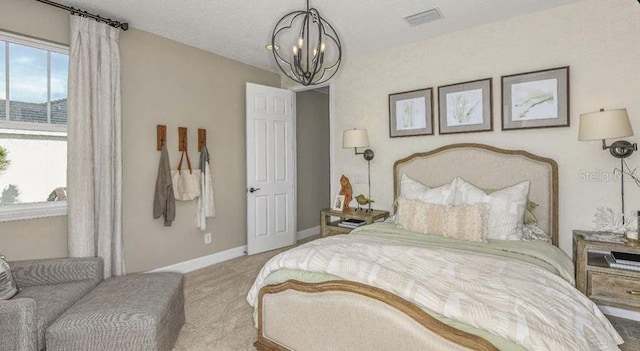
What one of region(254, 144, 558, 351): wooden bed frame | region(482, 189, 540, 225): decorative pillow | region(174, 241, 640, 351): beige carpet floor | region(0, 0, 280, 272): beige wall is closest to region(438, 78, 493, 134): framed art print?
region(254, 144, 558, 351): wooden bed frame

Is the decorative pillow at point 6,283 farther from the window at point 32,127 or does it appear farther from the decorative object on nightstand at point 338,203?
the decorative object on nightstand at point 338,203

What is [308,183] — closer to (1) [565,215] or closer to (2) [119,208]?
(2) [119,208]

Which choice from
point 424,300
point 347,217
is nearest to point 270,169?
point 347,217

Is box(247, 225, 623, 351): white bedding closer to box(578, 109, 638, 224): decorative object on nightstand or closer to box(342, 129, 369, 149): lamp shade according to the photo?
box(578, 109, 638, 224): decorative object on nightstand

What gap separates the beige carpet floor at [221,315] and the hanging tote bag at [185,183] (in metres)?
0.91

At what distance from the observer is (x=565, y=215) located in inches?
114

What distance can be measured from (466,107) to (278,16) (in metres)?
2.11

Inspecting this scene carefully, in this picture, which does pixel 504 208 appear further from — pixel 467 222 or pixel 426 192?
pixel 426 192

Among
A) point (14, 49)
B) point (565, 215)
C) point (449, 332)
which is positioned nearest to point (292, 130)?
point (14, 49)

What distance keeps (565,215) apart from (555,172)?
40 centimetres

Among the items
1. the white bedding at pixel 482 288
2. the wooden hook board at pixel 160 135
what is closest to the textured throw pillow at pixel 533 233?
the white bedding at pixel 482 288

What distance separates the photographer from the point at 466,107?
3.38 m

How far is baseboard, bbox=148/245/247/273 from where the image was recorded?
3.71 meters

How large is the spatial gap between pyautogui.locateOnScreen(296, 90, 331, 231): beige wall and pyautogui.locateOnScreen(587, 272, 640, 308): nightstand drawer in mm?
3793
